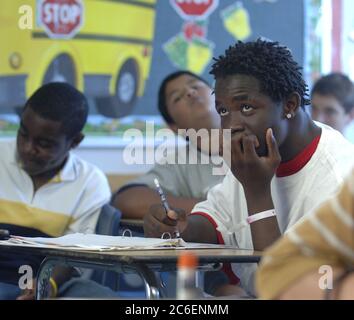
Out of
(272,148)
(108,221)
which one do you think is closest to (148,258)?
(272,148)

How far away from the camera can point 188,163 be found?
3.38 m

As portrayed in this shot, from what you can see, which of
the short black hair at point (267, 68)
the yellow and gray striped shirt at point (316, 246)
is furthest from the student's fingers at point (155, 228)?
the yellow and gray striped shirt at point (316, 246)

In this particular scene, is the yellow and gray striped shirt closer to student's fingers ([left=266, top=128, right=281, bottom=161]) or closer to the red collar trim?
student's fingers ([left=266, top=128, right=281, bottom=161])

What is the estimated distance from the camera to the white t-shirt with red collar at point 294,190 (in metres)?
2.20

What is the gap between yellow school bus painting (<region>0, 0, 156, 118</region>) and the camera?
417 centimetres

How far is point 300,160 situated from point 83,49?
88.2 inches

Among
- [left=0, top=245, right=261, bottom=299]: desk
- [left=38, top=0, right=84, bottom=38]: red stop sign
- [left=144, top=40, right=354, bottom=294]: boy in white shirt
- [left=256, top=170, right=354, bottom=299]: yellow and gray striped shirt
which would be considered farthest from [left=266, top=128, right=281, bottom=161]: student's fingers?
[left=38, top=0, right=84, bottom=38]: red stop sign

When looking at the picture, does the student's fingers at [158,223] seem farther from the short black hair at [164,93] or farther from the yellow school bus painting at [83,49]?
the yellow school bus painting at [83,49]

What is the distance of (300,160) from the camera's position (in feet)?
7.40

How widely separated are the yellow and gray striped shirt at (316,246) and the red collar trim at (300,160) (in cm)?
122
